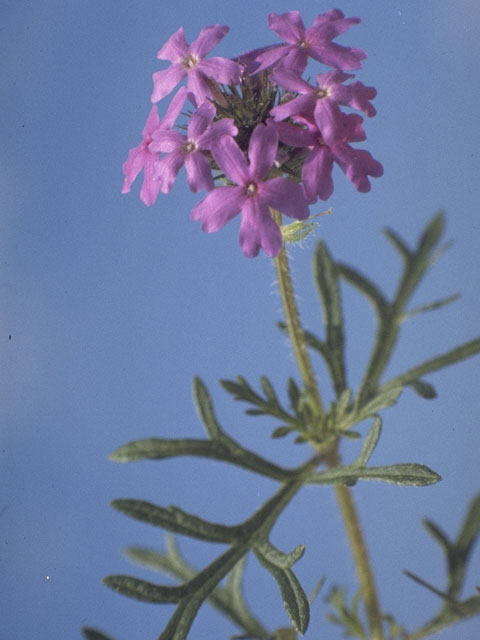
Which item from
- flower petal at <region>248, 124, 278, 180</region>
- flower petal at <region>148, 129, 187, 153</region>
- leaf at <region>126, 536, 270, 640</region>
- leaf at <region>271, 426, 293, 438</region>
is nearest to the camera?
flower petal at <region>248, 124, 278, 180</region>

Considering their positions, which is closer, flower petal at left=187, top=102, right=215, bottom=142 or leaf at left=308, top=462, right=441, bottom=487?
flower petal at left=187, top=102, right=215, bottom=142

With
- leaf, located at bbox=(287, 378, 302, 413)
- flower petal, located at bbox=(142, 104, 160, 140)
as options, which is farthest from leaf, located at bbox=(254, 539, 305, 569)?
flower petal, located at bbox=(142, 104, 160, 140)

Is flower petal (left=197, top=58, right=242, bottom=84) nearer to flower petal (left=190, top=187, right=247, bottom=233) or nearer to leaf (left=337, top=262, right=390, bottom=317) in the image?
flower petal (left=190, top=187, right=247, bottom=233)

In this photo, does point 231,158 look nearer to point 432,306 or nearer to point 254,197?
point 254,197

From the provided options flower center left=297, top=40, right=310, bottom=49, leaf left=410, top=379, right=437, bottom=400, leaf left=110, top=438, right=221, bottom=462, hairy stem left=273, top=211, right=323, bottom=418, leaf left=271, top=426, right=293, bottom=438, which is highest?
flower center left=297, top=40, right=310, bottom=49

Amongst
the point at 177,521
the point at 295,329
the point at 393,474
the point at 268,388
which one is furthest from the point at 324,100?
the point at 177,521

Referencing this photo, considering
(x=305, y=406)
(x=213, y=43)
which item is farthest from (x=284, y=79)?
(x=305, y=406)

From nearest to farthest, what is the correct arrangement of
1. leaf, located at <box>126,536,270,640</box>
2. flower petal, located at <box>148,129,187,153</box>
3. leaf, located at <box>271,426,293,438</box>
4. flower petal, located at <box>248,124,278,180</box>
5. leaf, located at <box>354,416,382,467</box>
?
flower petal, located at <box>248,124,278,180</box> < flower petal, located at <box>148,129,187,153</box> < leaf, located at <box>354,416,382,467</box> < leaf, located at <box>271,426,293,438</box> < leaf, located at <box>126,536,270,640</box>
